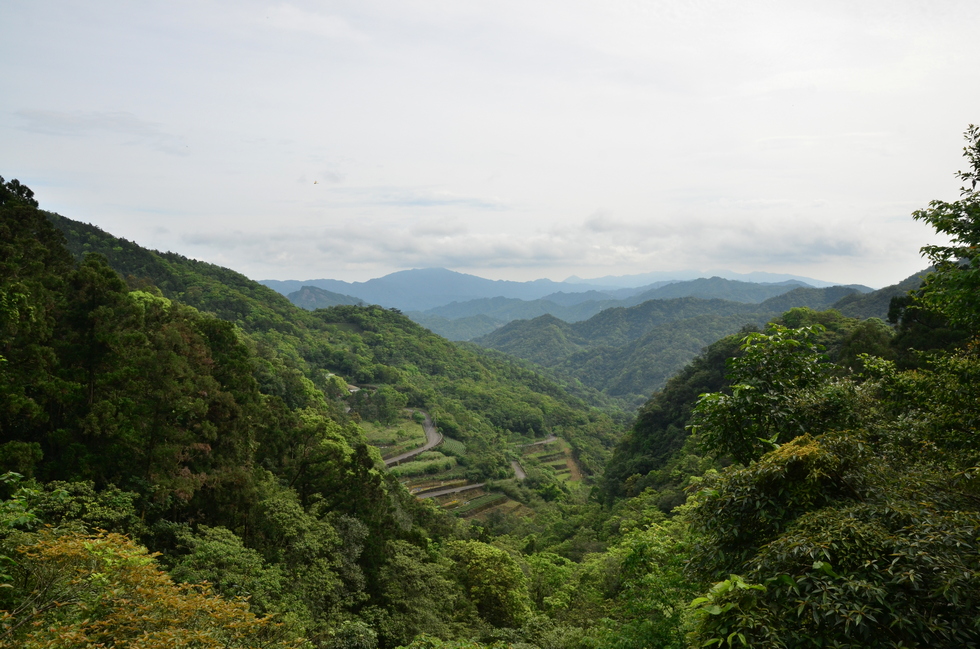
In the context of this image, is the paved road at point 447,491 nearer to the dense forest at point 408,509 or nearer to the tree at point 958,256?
the dense forest at point 408,509

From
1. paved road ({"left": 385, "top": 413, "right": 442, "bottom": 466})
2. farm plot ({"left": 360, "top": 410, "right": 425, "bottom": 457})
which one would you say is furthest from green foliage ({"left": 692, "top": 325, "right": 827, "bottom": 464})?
farm plot ({"left": 360, "top": 410, "right": 425, "bottom": 457})

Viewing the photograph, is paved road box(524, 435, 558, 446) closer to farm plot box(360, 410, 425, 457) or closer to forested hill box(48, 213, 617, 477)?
forested hill box(48, 213, 617, 477)

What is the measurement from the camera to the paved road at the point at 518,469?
64.0 meters

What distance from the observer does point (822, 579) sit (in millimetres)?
3658

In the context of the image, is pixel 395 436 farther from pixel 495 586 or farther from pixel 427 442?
pixel 495 586

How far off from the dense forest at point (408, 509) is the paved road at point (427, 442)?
2232 centimetres

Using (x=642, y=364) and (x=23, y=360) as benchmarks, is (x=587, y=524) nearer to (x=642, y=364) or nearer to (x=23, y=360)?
(x=23, y=360)

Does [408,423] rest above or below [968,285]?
below

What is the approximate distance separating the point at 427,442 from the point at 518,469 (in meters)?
14.7

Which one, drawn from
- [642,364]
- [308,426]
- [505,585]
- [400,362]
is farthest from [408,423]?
[642,364]

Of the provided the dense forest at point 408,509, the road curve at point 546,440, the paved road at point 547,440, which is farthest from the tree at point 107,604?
the paved road at point 547,440

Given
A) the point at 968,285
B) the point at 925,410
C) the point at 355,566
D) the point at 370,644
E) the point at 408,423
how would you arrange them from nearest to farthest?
the point at 968,285
the point at 925,410
the point at 370,644
the point at 355,566
the point at 408,423

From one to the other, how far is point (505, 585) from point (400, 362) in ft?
248

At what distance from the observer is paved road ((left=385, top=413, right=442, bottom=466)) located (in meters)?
53.0
